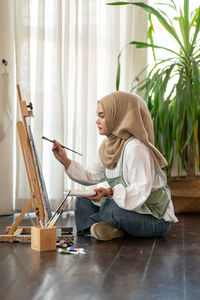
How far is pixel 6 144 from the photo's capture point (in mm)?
3820

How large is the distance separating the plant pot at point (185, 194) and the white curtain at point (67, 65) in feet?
2.62

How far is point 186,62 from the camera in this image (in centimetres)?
386

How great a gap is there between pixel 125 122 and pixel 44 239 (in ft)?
2.73

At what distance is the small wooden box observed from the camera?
226cm

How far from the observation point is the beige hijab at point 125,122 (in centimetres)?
263

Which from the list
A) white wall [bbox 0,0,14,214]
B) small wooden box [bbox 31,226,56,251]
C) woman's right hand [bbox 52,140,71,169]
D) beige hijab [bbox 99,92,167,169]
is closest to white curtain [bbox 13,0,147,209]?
white wall [bbox 0,0,14,214]

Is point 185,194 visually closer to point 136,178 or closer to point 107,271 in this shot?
point 136,178

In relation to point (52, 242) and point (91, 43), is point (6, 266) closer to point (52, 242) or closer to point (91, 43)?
point (52, 242)

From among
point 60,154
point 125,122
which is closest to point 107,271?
point 125,122

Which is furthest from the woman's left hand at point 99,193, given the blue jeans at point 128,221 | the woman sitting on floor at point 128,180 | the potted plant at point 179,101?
the potted plant at point 179,101

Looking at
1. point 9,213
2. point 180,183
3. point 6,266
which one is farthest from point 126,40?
point 6,266

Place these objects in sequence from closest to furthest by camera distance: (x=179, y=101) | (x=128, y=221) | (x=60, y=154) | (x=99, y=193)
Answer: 1. (x=99, y=193)
2. (x=128, y=221)
3. (x=60, y=154)
4. (x=179, y=101)

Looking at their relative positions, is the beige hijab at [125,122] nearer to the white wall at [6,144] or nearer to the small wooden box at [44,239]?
the small wooden box at [44,239]

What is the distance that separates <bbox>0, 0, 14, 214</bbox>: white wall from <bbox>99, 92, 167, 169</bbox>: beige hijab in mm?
1335
